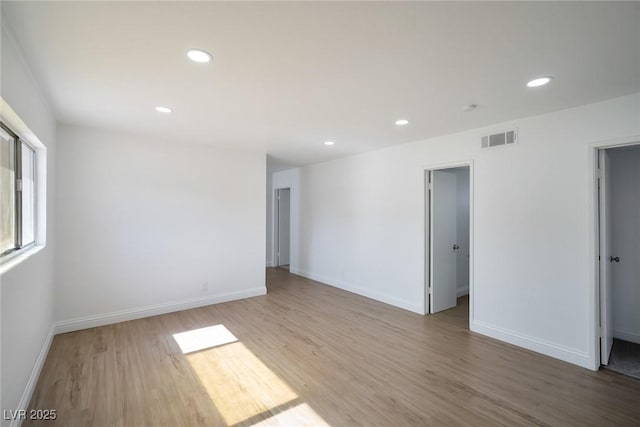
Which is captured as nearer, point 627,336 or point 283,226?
point 627,336

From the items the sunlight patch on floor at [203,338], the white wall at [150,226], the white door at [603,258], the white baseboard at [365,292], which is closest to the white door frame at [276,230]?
the white baseboard at [365,292]

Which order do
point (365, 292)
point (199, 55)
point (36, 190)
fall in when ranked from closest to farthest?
1. point (199, 55)
2. point (36, 190)
3. point (365, 292)

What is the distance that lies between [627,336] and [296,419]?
4003mm

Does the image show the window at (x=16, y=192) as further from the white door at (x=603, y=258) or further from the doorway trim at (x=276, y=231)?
the doorway trim at (x=276, y=231)

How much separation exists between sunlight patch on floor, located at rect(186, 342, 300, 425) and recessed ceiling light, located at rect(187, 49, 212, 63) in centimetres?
255

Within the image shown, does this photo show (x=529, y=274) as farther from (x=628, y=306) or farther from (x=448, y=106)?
(x=448, y=106)

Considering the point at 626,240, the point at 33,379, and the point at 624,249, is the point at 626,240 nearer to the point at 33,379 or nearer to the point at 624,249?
the point at 624,249

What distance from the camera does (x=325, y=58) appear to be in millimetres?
1958

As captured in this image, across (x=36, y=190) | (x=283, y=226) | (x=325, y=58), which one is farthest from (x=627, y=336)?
(x=36, y=190)

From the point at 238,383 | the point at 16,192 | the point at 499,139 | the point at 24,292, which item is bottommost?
the point at 238,383

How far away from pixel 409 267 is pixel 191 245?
3383mm

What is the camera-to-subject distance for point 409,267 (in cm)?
440

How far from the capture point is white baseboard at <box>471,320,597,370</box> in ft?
9.19

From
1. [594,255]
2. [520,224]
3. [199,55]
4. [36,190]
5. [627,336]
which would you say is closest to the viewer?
[199,55]
